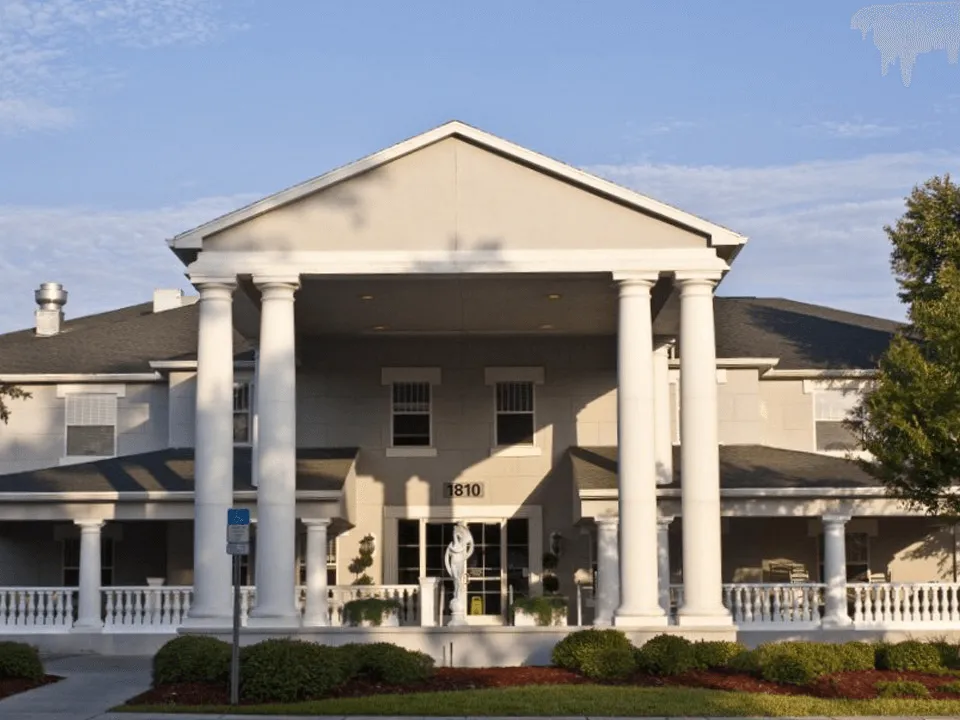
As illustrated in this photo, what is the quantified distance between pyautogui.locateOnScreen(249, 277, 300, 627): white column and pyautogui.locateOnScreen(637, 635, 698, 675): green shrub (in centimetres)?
664

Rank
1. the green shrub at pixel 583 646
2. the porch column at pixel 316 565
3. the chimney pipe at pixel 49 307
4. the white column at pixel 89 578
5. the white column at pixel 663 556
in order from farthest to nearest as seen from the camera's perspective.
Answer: the chimney pipe at pixel 49 307 < the white column at pixel 89 578 < the white column at pixel 663 556 < the porch column at pixel 316 565 < the green shrub at pixel 583 646

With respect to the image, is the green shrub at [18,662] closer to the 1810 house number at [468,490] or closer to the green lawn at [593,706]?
the green lawn at [593,706]

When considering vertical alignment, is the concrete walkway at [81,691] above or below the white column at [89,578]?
below

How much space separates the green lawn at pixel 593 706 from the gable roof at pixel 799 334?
55.6ft

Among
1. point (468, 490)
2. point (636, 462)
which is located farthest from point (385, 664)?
point (468, 490)

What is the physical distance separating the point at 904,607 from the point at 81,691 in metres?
18.1

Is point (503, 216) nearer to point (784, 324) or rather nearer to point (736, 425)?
point (736, 425)

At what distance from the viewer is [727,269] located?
29.2 metres

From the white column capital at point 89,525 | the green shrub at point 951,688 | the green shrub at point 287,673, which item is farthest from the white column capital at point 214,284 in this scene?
the green shrub at point 951,688

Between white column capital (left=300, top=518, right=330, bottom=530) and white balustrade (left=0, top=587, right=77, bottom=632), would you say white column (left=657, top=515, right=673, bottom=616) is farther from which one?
white balustrade (left=0, top=587, right=77, bottom=632)

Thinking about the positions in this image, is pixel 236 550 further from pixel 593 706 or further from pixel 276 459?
pixel 276 459

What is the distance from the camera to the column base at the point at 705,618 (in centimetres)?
2848

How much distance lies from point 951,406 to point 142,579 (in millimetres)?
21253

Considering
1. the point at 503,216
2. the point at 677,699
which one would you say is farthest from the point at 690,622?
the point at 503,216
